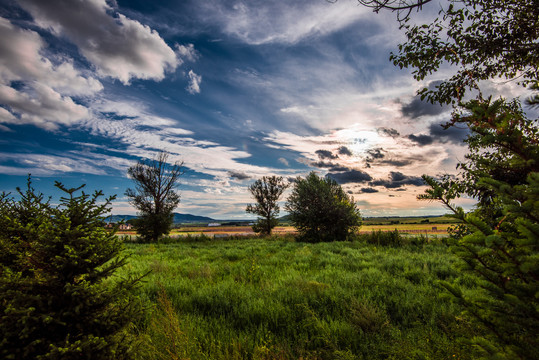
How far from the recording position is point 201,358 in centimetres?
317

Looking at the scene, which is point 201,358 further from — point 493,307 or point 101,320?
point 493,307

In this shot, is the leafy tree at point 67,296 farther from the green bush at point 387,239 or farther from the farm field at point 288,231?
the green bush at point 387,239

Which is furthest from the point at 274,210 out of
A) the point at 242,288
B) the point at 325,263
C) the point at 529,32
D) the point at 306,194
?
the point at 529,32

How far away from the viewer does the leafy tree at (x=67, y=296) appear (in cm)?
239

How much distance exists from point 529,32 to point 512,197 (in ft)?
17.3

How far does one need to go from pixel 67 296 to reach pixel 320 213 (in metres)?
20.9

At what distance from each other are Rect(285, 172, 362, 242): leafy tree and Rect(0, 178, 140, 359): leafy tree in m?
20.3

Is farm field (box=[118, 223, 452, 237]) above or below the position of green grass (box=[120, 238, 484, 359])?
below

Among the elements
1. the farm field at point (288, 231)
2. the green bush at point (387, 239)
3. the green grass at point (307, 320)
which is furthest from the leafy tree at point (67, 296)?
the green bush at point (387, 239)

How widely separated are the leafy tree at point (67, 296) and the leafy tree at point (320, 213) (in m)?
20.3

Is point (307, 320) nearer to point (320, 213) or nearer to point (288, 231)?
point (320, 213)

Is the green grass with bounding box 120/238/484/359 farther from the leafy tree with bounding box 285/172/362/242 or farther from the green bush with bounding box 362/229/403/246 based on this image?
the leafy tree with bounding box 285/172/362/242

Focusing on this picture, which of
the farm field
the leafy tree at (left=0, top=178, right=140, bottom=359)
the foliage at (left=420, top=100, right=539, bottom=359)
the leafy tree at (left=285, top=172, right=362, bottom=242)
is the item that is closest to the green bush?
the farm field

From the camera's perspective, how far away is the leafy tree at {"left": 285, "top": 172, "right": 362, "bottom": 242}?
22.1 meters
